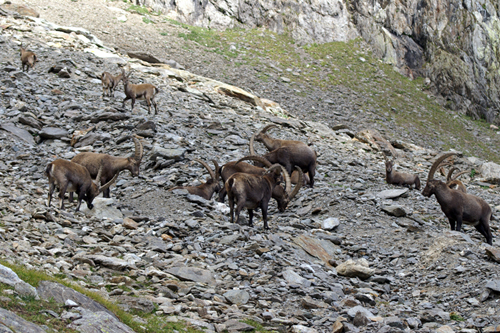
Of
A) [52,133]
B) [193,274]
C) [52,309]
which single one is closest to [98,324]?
[52,309]

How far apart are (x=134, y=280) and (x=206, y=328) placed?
164cm

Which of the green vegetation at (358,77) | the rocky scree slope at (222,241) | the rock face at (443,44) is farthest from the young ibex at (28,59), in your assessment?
the rock face at (443,44)

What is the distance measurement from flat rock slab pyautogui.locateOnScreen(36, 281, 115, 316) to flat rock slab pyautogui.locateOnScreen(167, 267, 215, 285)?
2220mm

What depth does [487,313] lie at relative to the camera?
6.25m

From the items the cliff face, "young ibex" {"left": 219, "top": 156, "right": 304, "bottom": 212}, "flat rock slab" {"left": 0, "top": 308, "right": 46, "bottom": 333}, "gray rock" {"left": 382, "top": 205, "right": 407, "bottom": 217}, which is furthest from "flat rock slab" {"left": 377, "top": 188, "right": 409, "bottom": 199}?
the cliff face

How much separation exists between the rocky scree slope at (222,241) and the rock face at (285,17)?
20.9 metres

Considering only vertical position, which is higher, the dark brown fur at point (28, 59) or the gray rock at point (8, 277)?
the gray rock at point (8, 277)

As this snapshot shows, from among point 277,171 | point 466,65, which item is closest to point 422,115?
point 466,65

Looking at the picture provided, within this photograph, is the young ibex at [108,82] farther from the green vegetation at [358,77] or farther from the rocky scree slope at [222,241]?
the green vegetation at [358,77]

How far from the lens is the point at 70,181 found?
9.76 metres

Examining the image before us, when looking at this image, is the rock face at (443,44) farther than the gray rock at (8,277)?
Yes

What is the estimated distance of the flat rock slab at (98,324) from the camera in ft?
13.5

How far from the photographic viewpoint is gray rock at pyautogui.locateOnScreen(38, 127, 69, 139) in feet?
49.2

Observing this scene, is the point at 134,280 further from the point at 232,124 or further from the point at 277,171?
the point at 232,124
